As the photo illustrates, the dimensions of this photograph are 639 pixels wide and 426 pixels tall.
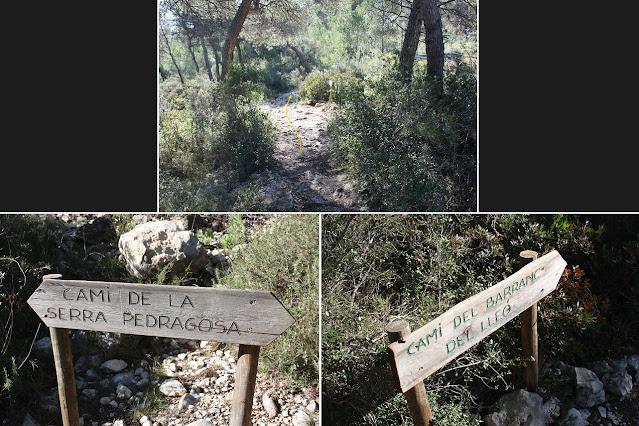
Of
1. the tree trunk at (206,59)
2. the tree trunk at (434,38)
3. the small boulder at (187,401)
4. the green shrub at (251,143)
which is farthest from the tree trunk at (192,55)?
the small boulder at (187,401)

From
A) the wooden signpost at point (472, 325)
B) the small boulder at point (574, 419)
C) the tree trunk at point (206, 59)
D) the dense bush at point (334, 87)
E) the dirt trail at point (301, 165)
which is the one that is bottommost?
the small boulder at point (574, 419)

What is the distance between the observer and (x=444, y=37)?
4.22 metres

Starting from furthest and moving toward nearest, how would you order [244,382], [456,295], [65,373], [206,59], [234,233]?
[234,233] → [206,59] → [456,295] → [65,373] → [244,382]

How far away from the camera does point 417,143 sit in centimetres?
431

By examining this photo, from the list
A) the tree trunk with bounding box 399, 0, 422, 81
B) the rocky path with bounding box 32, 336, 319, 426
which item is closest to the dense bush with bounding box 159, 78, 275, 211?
the tree trunk with bounding box 399, 0, 422, 81

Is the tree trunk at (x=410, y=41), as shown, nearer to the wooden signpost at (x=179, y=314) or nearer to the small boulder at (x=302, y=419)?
the wooden signpost at (x=179, y=314)

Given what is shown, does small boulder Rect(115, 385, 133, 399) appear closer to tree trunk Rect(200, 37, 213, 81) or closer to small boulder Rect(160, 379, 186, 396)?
small boulder Rect(160, 379, 186, 396)

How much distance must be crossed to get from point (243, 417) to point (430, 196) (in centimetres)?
226

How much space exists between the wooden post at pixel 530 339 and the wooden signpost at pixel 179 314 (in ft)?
5.92

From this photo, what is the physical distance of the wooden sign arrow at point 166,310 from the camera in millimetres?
2721

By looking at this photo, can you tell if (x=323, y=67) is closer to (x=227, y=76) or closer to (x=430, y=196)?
(x=227, y=76)

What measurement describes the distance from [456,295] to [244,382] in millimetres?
1888

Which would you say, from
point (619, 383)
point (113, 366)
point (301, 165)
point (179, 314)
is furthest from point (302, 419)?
point (619, 383)

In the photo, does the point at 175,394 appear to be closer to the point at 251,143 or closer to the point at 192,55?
the point at 251,143
